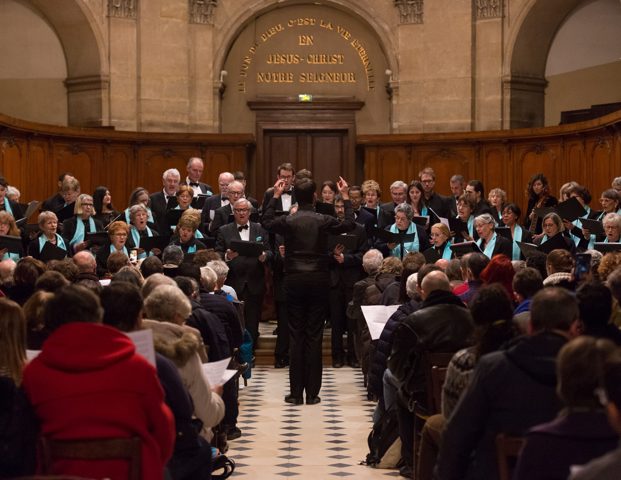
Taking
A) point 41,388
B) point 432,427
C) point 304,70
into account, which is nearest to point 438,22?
point 304,70

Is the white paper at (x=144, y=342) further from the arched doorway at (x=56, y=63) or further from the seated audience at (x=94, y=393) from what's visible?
the arched doorway at (x=56, y=63)

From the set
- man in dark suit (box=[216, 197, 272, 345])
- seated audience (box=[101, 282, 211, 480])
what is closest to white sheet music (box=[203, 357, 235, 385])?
seated audience (box=[101, 282, 211, 480])

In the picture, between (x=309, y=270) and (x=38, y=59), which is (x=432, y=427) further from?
(x=38, y=59)

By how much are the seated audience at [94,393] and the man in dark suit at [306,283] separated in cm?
600

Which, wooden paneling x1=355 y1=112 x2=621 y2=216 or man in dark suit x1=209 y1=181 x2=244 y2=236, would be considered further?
wooden paneling x1=355 y1=112 x2=621 y2=216

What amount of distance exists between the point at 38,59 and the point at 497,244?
9.70 metres

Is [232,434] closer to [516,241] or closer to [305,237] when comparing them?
[305,237]

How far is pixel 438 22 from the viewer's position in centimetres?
1806

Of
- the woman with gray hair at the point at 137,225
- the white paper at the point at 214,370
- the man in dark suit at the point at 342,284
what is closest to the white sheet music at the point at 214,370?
the white paper at the point at 214,370

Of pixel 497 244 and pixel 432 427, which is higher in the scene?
pixel 497 244

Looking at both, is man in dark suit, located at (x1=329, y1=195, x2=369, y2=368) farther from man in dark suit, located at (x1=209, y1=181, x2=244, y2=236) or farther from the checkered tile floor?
man in dark suit, located at (x1=209, y1=181, x2=244, y2=236)

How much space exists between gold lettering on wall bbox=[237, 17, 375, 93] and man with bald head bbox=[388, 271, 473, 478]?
12016mm

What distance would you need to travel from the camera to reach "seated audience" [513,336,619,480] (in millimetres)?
3406

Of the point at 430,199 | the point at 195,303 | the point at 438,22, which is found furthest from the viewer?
the point at 438,22
